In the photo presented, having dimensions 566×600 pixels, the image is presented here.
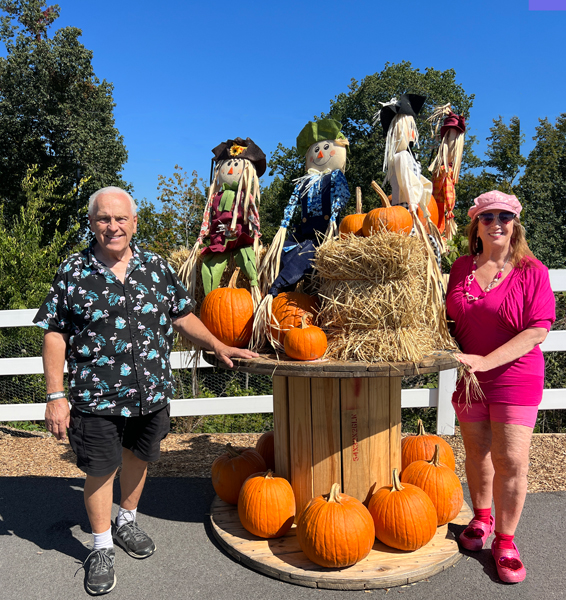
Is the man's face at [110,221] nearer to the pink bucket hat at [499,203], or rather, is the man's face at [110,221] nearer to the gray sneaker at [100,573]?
the gray sneaker at [100,573]

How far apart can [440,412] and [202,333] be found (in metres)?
3.08

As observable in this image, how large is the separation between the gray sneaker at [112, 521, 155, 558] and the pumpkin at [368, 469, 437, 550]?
4.21 ft

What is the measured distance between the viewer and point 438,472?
9.20 ft

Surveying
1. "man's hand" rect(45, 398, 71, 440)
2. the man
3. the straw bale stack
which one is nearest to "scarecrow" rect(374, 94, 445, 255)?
the straw bale stack

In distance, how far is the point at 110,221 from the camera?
7.72ft

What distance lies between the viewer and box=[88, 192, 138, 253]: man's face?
234 cm

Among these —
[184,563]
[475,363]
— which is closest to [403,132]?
[475,363]

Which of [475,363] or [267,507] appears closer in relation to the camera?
[475,363]

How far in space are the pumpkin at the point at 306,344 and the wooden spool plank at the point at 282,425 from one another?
0.46 m

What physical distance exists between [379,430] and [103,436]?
1.48 meters

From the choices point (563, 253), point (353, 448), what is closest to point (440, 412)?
point (353, 448)

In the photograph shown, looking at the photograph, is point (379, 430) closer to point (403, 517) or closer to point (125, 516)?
point (403, 517)

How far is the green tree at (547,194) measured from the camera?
1884 cm

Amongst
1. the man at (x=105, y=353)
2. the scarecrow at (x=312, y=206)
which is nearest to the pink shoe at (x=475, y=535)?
the man at (x=105, y=353)
